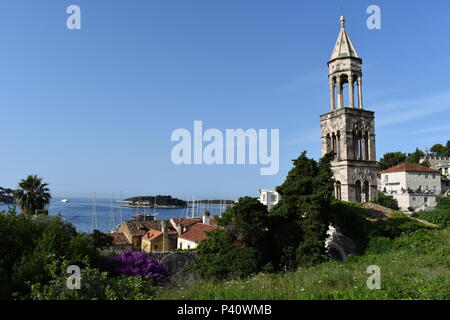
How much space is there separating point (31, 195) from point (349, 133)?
28775mm

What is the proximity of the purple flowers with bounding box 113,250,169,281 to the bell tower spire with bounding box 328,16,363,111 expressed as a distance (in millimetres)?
20353

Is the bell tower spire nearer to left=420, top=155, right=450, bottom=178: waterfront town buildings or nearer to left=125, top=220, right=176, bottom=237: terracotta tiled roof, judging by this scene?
left=125, top=220, right=176, bottom=237: terracotta tiled roof

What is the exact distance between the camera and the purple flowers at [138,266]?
48.5 ft

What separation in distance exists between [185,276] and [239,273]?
10.4 ft

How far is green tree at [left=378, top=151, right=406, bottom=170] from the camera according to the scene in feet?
291

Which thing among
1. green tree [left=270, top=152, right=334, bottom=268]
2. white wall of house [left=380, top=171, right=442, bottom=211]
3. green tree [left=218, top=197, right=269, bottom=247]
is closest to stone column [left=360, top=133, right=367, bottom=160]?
green tree [left=270, top=152, right=334, bottom=268]

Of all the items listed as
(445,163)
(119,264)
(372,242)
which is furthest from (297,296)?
(445,163)

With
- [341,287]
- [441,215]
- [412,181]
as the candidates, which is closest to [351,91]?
[441,215]

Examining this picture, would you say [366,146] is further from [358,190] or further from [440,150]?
[440,150]

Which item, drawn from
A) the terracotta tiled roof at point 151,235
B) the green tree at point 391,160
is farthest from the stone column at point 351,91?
the green tree at point 391,160

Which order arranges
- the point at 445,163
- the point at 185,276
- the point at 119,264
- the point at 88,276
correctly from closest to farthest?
the point at 88,276, the point at 119,264, the point at 185,276, the point at 445,163

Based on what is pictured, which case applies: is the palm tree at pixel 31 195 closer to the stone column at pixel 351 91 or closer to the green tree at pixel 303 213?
the green tree at pixel 303 213
